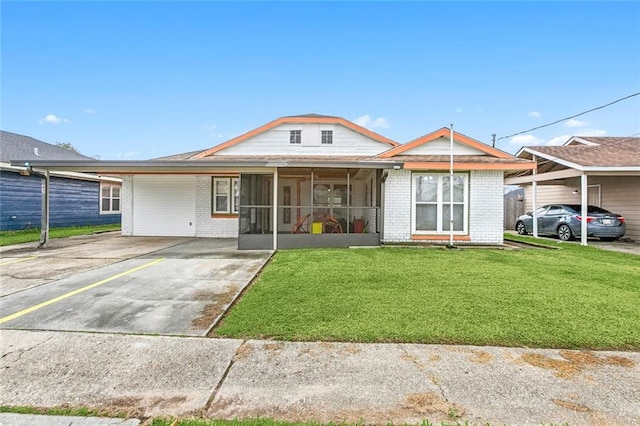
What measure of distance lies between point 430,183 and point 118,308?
28.8 ft

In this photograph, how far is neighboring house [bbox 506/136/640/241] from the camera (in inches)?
426

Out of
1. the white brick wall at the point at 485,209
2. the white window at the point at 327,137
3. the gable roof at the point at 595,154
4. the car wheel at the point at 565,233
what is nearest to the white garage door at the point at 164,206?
the white window at the point at 327,137

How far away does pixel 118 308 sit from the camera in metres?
4.30

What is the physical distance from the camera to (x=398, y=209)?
32.3 ft

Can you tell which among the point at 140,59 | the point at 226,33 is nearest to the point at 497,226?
the point at 226,33

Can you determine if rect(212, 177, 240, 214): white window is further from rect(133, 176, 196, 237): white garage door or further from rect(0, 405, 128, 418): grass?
rect(0, 405, 128, 418): grass

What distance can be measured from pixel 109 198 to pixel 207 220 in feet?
31.2

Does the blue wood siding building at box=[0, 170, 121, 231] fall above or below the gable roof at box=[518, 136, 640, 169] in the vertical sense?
below

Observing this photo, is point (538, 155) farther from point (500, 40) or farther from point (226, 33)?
point (226, 33)

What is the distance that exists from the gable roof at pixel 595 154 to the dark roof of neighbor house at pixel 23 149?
20.9 meters

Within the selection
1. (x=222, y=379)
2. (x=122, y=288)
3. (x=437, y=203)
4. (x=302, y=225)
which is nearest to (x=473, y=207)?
(x=437, y=203)

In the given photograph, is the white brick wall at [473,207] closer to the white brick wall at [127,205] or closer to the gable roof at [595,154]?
the gable roof at [595,154]

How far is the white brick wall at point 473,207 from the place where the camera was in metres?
9.77

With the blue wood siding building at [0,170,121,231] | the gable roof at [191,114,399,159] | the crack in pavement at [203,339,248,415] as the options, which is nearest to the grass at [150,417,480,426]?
the crack in pavement at [203,339,248,415]
